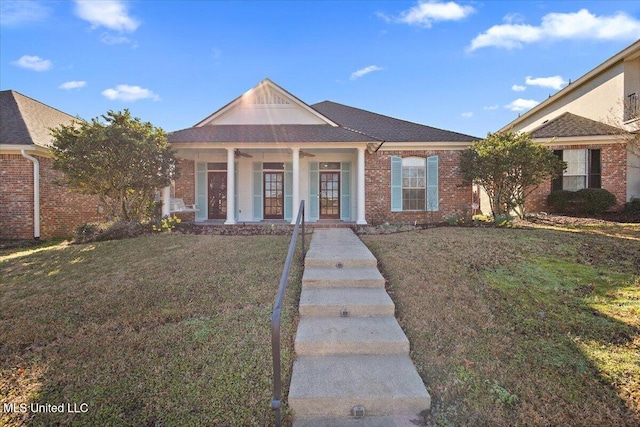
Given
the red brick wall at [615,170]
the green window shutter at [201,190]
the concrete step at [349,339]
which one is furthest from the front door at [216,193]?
the red brick wall at [615,170]

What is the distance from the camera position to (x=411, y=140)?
38.7 ft

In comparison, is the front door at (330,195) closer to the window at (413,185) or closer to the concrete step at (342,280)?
the window at (413,185)

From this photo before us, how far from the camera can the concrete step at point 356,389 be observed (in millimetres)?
2541

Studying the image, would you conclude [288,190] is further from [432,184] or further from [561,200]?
[561,200]

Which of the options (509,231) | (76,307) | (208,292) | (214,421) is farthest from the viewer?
(509,231)

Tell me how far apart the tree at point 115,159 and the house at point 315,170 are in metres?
2.15

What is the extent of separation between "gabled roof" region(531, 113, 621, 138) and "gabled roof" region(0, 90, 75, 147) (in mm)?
18420

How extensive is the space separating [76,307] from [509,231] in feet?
29.3

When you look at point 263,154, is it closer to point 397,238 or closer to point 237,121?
point 237,121

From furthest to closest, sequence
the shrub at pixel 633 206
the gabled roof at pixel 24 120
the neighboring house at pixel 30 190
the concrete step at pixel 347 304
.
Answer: the shrub at pixel 633 206 → the gabled roof at pixel 24 120 → the neighboring house at pixel 30 190 → the concrete step at pixel 347 304

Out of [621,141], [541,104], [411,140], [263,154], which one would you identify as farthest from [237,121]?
[541,104]

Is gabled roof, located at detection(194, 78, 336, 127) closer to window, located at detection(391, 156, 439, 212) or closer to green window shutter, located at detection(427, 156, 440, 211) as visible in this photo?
window, located at detection(391, 156, 439, 212)

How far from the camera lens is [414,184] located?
12.1m

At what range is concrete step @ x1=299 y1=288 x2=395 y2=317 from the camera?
12.4 ft
